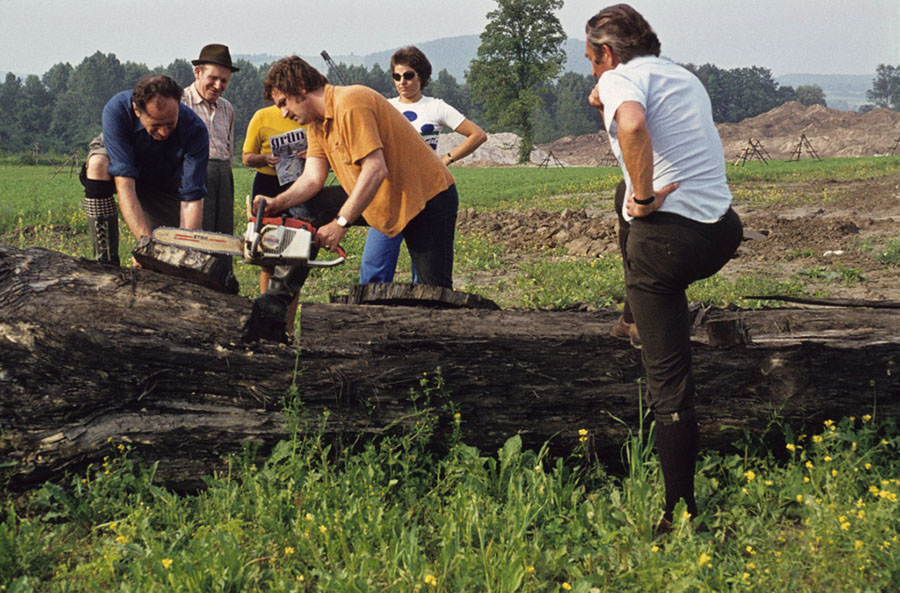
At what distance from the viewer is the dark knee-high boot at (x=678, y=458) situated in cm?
271

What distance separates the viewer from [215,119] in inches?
230

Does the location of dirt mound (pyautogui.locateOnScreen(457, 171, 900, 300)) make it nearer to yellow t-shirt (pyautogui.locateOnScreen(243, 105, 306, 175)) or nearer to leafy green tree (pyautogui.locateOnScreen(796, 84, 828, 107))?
yellow t-shirt (pyautogui.locateOnScreen(243, 105, 306, 175))

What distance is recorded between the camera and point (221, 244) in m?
3.92

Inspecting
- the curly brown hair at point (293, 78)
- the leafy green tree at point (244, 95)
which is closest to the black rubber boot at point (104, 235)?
the curly brown hair at point (293, 78)

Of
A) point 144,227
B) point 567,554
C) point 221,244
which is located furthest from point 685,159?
point 144,227

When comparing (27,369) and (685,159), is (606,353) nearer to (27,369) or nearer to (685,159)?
(685,159)

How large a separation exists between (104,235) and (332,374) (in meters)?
2.59

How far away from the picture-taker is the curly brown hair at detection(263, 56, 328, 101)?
366 centimetres

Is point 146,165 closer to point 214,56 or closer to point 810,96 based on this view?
point 214,56

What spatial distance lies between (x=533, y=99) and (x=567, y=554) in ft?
200

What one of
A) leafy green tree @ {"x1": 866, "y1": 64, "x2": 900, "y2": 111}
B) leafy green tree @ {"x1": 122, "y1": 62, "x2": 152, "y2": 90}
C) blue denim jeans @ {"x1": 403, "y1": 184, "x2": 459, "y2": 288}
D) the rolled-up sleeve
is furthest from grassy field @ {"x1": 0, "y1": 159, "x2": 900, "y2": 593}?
leafy green tree @ {"x1": 866, "y1": 64, "x2": 900, "y2": 111}

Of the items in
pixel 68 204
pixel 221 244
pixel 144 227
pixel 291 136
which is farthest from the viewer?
pixel 68 204

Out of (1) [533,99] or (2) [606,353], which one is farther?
(1) [533,99]

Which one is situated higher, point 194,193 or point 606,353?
point 194,193
